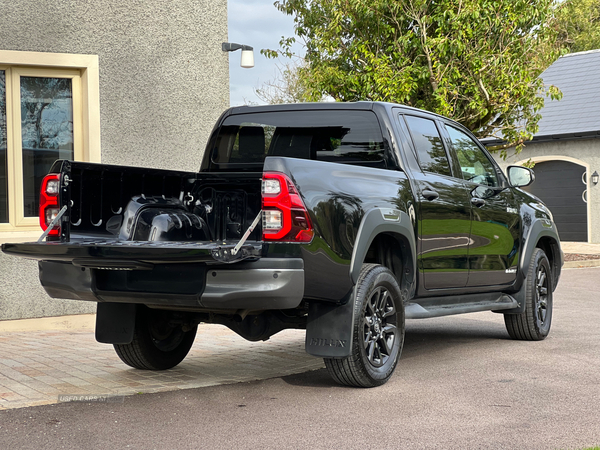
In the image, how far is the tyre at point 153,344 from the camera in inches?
238

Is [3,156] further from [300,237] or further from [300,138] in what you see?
[300,237]

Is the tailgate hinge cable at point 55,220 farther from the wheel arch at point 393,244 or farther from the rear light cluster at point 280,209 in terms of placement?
the wheel arch at point 393,244

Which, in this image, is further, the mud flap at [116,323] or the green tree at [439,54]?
the green tree at [439,54]

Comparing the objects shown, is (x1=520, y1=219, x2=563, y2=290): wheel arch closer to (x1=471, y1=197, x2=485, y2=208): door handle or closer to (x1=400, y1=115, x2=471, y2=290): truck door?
(x1=471, y1=197, x2=485, y2=208): door handle

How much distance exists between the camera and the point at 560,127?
26578 millimetres

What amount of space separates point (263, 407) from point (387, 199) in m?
1.61

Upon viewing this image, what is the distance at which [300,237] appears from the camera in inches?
184

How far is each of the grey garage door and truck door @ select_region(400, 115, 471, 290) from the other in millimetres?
20944

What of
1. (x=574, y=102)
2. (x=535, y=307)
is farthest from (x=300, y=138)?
(x=574, y=102)

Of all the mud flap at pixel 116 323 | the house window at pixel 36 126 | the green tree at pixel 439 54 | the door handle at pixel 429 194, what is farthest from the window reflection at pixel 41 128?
the green tree at pixel 439 54

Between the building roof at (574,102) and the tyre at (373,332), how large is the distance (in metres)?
21.6

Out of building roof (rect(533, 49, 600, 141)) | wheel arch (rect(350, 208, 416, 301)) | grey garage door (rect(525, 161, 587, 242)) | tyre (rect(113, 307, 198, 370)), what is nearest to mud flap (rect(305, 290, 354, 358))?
wheel arch (rect(350, 208, 416, 301))

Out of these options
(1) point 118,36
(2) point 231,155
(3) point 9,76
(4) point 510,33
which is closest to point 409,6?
(4) point 510,33

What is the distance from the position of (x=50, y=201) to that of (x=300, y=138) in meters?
1.97
